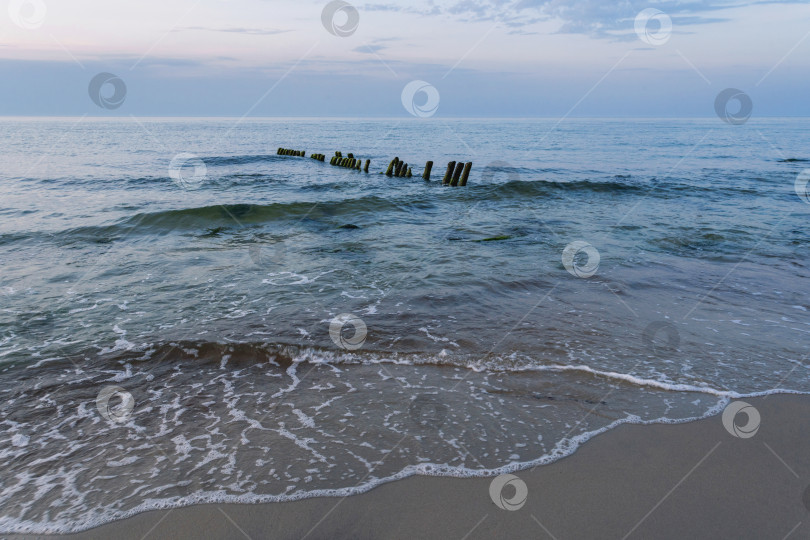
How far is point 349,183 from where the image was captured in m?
25.1

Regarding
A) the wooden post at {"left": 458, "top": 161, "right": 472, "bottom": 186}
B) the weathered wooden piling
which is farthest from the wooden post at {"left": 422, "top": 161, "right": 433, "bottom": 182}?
the weathered wooden piling

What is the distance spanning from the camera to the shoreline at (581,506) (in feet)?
11.9

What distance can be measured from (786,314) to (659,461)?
17.7 feet

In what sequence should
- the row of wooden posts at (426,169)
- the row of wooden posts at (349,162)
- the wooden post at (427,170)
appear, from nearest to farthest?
the row of wooden posts at (426,169) < the wooden post at (427,170) < the row of wooden posts at (349,162)

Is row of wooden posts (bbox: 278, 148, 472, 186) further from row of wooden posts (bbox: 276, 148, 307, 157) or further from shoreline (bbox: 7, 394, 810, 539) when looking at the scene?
shoreline (bbox: 7, 394, 810, 539)

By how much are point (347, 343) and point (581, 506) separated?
3845 mm

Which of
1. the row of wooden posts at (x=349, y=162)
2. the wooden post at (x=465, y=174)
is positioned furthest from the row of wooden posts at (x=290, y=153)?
the wooden post at (x=465, y=174)

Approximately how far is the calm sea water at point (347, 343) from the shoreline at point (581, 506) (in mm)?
193

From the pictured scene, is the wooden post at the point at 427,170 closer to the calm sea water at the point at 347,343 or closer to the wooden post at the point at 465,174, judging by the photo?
the wooden post at the point at 465,174

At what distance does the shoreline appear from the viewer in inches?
143

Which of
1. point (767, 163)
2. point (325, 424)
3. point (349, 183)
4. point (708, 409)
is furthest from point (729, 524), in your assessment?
point (767, 163)

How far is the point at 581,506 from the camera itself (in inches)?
152

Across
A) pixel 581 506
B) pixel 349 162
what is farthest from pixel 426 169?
pixel 581 506

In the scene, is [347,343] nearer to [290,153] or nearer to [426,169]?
[426,169]
